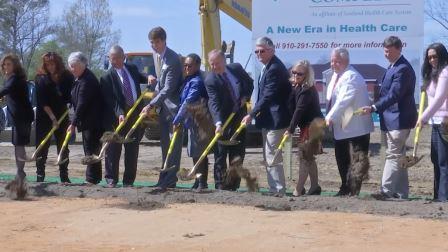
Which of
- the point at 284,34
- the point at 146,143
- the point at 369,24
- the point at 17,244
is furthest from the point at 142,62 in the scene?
the point at 17,244

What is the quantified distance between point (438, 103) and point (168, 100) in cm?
344

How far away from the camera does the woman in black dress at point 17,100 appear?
37.3ft

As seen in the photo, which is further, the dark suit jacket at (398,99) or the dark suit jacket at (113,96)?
the dark suit jacket at (113,96)

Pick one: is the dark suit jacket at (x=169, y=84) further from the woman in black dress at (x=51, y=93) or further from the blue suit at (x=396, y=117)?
the blue suit at (x=396, y=117)

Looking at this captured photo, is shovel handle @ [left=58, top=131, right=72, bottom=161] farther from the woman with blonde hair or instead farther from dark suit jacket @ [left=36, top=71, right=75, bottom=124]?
the woman with blonde hair

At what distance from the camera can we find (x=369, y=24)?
1778 centimetres

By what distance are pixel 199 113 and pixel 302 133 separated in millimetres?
1321

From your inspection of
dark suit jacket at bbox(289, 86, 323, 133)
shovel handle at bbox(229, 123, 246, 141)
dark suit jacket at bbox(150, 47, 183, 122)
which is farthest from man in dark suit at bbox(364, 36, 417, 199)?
dark suit jacket at bbox(150, 47, 183, 122)

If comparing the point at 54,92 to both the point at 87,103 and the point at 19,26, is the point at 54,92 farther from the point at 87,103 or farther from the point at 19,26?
the point at 19,26

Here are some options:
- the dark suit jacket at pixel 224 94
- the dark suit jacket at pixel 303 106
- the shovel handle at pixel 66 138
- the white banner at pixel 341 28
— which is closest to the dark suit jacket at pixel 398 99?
the dark suit jacket at pixel 303 106

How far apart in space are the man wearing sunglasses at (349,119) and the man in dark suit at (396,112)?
21 cm

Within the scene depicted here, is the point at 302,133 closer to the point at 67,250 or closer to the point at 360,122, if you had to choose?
the point at 360,122

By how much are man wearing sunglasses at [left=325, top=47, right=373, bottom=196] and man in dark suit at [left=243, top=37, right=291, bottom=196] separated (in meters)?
0.60

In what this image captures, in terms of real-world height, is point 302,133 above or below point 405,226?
above
